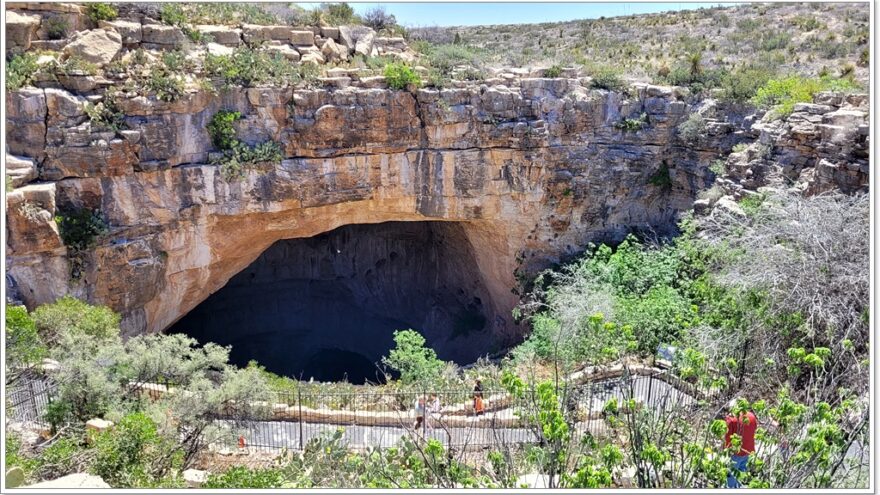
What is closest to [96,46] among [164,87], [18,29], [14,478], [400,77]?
[18,29]

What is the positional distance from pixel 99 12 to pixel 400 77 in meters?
6.84

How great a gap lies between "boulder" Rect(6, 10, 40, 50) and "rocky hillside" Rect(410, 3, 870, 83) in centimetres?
1084

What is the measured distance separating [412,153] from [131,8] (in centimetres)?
730

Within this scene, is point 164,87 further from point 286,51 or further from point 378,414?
point 378,414

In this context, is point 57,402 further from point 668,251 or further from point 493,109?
point 668,251

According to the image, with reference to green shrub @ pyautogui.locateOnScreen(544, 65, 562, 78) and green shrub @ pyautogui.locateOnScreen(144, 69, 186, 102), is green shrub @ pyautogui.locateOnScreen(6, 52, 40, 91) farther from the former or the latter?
green shrub @ pyautogui.locateOnScreen(544, 65, 562, 78)

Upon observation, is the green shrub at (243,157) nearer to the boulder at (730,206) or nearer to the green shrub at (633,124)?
the green shrub at (633,124)

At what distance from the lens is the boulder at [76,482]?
6.56 m

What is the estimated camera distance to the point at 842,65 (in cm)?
1845

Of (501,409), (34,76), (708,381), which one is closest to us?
(708,381)

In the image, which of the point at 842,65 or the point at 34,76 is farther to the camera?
the point at 842,65

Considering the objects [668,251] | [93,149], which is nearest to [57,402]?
[93,149]

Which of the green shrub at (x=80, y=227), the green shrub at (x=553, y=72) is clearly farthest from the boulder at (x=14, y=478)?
the green shrub at (x=553, y=72)

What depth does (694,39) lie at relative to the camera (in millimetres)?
22781
